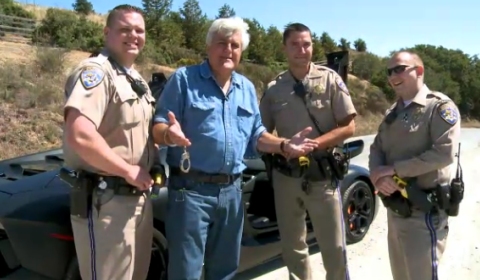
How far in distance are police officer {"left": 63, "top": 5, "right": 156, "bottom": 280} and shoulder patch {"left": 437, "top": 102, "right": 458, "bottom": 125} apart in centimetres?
168

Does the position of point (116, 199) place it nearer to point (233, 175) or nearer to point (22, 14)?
point (233, 175)

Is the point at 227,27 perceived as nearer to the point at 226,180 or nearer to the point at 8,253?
the point at 226,180

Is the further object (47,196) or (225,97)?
(47,196)

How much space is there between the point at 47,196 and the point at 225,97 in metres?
1.33

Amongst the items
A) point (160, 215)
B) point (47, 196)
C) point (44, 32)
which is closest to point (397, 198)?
point (160, 215)

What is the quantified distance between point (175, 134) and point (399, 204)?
57.3 inches

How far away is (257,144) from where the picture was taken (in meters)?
3.30

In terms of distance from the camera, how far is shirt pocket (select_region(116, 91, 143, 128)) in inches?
102

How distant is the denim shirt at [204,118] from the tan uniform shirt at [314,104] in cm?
86

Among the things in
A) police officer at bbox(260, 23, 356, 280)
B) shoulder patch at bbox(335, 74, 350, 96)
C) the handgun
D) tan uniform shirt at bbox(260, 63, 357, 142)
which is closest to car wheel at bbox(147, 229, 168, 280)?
police officer at bbox(260, 23, 356, 280)

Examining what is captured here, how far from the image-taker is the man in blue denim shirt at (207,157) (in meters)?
2.82

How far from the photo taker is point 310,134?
12.2 ft

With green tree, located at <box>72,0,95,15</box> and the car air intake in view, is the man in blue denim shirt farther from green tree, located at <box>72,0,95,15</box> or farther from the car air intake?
green tree, located at <box>72,0,95,15</box>

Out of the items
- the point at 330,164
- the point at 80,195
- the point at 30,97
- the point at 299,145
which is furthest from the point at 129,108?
the point at 30,97
